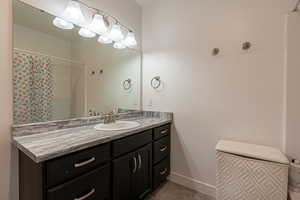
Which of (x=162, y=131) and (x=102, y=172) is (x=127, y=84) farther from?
A: (x=102, y=172)

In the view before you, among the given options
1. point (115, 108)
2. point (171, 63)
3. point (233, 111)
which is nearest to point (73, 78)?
point (115, 108)

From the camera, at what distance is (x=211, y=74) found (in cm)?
176

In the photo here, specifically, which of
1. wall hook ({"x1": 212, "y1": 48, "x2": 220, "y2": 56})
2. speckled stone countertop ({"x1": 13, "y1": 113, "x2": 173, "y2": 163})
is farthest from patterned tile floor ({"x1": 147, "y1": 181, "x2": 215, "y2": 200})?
wall hook ({"x1": 212, "y1": 48, "x2": 220, "y2": 56})

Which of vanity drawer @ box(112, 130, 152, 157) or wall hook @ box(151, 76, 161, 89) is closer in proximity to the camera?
vanity drawer @ box(112, 130, 152, 157)

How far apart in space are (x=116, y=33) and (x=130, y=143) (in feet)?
4.58

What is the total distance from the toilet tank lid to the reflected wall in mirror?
4.81ft

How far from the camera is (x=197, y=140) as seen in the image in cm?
187

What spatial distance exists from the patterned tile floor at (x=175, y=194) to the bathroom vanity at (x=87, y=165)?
0.18 metres

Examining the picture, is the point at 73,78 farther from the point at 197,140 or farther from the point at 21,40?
the point at 197,140

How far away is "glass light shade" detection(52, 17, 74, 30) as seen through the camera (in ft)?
4.55

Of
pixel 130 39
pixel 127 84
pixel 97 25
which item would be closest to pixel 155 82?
pixel 127 84

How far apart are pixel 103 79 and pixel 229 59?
155 centimetres

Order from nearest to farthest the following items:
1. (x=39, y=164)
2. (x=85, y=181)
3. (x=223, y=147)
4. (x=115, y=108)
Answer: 1. (x=39, y=164)
2. (x=85, y=181)
3. (x=223, y=147)
4. (x=115, y=108)

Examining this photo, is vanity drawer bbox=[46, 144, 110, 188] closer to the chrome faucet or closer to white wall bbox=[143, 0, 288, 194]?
the chrome faucet
